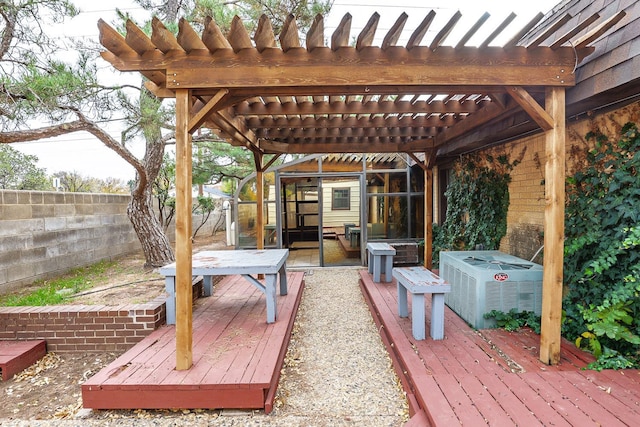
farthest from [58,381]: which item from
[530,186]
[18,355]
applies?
[530,186]

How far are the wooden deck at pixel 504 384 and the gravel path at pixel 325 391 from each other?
20 cm

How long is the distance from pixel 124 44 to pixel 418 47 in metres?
1.98

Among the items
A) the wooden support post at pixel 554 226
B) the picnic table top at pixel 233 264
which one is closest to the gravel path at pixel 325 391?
the picnic table top at pixel 233 264

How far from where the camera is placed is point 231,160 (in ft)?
31.4

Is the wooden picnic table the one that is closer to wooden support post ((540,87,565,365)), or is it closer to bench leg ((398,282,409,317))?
bench leg ((398,282,409,317))

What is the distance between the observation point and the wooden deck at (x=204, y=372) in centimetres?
227

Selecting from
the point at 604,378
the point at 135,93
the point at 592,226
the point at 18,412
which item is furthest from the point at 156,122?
the point at 604,378

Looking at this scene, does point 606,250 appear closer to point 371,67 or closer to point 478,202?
point 371,67

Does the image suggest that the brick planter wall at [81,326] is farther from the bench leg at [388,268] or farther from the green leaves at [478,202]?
the green leaves at [478,202]

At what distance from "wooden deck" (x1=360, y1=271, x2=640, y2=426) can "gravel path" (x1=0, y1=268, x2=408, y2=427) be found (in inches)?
7.7

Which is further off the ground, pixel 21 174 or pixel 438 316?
pixel 21 174

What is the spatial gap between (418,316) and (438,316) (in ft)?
0.57

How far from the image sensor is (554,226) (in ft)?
7.98

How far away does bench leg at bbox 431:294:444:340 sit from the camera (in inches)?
119
